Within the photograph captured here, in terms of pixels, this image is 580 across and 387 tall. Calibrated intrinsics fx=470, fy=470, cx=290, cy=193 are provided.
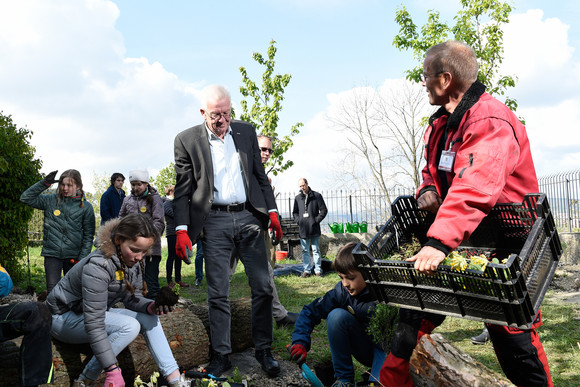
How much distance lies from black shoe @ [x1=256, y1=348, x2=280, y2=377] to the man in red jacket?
1.21 meters

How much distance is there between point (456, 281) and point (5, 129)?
7841 mm

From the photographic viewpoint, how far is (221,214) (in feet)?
11.7

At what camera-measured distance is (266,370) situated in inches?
138

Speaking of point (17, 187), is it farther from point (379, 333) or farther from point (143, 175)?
point (379, 333)

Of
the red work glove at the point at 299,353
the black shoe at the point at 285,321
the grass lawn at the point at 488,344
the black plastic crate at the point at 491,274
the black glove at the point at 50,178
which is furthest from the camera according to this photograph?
the black glove at the point at 50,178

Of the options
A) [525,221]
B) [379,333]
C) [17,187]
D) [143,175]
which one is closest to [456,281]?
[525,221]

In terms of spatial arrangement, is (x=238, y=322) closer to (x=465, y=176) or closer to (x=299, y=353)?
(x=299, y=353)

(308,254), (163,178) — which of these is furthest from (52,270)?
(163,178)

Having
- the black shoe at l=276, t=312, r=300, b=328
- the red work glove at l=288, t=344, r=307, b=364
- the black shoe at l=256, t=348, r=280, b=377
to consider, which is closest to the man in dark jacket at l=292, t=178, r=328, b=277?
the black shoe at l=276, t=312, r=300, b=328

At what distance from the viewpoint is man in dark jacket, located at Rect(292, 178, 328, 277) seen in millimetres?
10045

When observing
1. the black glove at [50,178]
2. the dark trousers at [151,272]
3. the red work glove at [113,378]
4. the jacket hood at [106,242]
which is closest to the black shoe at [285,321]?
the red work glove at [113,378]

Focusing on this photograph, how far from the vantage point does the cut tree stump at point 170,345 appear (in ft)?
9.63

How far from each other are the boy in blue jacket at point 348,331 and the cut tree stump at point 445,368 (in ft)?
2.89

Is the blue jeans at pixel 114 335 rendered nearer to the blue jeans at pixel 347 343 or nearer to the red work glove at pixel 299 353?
the red work glove at pixel 299 353
